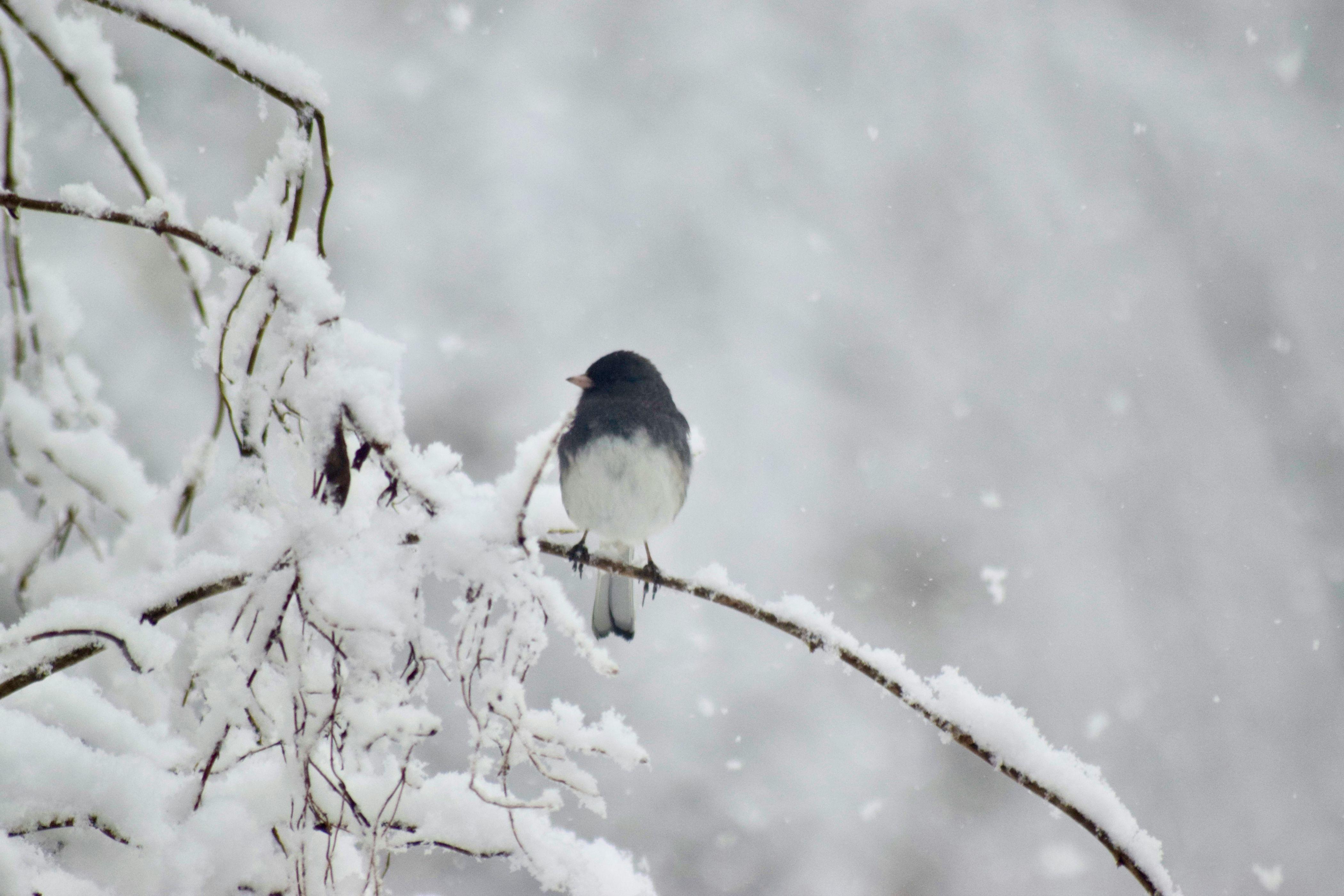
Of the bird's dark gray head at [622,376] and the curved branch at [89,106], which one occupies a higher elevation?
the bird's dark gray head at [622,376]

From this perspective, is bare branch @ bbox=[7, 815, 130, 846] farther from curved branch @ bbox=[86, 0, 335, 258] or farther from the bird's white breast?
the bird's white breast

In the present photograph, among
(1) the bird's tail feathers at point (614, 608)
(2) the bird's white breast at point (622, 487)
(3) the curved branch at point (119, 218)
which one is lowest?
(3) the curved branch at point (119, 218)

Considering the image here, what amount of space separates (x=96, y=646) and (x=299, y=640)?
0.46ft

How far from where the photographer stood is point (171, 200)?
86 cm

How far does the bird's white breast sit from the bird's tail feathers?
11 centimetres

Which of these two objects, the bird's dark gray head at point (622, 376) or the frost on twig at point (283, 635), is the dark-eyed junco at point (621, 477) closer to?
the bird's dark gray head at point (622, 376)

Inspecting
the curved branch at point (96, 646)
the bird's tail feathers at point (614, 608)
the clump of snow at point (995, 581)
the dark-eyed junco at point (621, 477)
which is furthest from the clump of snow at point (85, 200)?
the clump of snow at point (995, 581)

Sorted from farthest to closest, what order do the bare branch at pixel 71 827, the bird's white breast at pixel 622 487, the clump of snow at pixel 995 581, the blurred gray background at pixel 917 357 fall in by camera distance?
the clump of snow at pixel 995 581 → the blurred gray background at pixel 917 357 → the bird's white breast at pixel 622 487 → the bare branch at pixel 71 827

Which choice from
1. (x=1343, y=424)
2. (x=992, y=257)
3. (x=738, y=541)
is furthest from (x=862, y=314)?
(x=1343, y=424)

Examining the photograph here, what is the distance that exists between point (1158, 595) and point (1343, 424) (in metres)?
2.14

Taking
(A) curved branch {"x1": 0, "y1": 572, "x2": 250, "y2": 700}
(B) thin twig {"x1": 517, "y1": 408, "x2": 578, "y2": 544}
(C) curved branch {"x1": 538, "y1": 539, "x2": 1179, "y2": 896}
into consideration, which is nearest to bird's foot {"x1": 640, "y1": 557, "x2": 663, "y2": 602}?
(C) curved branch {"x1": 538, "y1": 539, "x2": 1179, "y2": 896}

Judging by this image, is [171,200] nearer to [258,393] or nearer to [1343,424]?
[258,393]

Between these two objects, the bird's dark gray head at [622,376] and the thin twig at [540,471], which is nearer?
the thin twig at [540,471]

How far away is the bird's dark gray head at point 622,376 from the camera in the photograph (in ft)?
7.89
